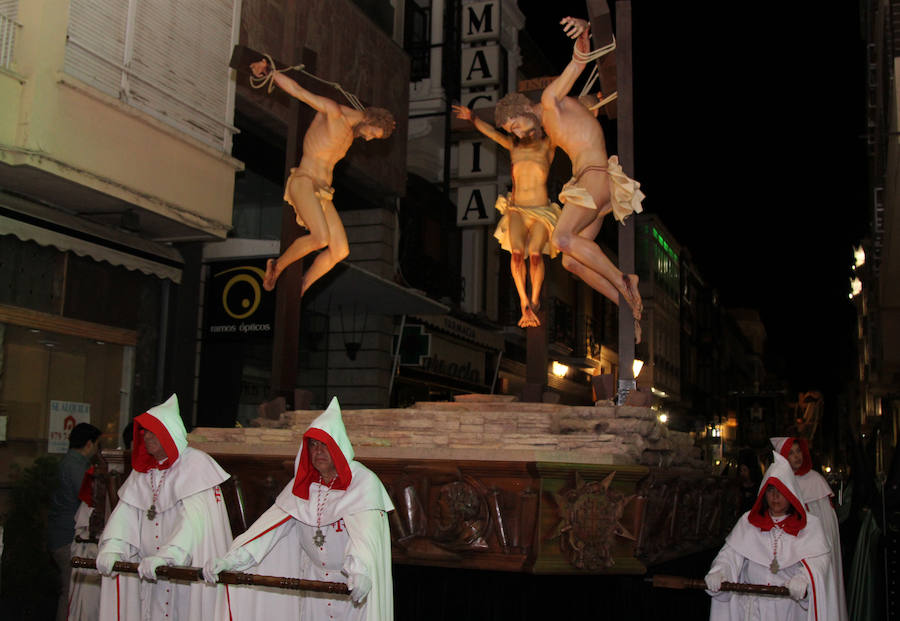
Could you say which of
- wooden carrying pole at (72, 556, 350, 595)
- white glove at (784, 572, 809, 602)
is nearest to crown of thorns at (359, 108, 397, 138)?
wooden carrying pole at (72, 556, 350, 595)

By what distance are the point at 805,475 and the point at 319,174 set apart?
19.5 feet

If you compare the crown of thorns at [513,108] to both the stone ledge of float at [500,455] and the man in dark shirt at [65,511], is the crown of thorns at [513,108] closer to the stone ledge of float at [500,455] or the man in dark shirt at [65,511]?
the stone ledge of float at [500,455]

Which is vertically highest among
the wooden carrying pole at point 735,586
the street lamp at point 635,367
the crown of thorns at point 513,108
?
the crown of thorns at point 513,108

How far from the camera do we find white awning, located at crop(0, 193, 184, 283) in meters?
11.8

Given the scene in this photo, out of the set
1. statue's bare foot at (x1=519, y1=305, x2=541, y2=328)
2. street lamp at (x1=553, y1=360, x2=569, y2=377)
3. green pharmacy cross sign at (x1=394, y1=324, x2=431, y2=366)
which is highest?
street lamp at (x1=553, y1=360, x2=569, y2=377)

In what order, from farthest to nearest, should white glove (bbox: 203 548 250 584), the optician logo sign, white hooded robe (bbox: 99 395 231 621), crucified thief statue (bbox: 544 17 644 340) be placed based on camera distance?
the optician logo sign → crucified thief statue (bbox: 544 17 644 340) → white hooded robe (bbox: 99 395 231 621) → white glove (bbox: 203 548 250 584)

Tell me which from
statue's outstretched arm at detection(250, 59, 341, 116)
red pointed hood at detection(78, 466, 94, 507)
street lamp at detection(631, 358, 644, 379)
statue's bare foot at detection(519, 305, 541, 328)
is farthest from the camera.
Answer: statue's bare foot at detection(519, 305, 541, 328)

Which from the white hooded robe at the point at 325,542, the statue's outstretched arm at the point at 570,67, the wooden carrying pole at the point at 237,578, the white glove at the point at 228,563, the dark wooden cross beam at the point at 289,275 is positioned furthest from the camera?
the dark wooden cross beam at the point at 289,275

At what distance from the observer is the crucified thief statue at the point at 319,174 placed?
10.6 m

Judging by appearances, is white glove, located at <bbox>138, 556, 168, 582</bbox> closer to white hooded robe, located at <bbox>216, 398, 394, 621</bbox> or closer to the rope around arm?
white hooded robe, located at <bbox>216, 398, 394, 621</bbox>

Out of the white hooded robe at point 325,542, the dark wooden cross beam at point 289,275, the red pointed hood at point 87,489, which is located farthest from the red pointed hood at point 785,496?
the red pointed hood at point 87,489

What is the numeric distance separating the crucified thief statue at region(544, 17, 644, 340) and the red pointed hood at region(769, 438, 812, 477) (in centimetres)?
192

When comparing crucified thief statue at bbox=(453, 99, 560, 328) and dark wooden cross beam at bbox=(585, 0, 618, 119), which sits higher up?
dark wooden cross beam at bbox=(585, 0, 618, 119)

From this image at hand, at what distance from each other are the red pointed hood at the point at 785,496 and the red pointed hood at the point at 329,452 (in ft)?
9.09
